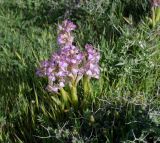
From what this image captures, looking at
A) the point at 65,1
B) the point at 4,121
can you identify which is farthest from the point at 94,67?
the point at 65,1

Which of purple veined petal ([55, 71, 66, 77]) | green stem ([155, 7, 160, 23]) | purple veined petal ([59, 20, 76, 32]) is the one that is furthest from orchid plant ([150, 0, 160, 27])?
purple veined petal ([55, 71, 66, 77])

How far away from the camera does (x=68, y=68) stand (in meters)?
2.02

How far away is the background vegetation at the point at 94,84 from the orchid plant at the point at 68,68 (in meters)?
0.08

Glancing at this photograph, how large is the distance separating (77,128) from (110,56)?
0.59 m

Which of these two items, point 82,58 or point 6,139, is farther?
point 6,139

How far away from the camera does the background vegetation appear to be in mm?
2012

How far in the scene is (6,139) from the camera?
2145mm

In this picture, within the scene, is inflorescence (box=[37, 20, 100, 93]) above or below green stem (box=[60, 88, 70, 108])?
above

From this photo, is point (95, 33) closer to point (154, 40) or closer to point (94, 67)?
point (154, 40)

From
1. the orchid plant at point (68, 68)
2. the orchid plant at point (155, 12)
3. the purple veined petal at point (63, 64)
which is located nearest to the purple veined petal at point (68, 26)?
the orchid plant at point (68, 68)

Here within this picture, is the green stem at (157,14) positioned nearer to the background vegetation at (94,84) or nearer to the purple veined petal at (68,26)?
the background vegetation at (94,84)

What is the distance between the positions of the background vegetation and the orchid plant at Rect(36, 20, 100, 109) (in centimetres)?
8

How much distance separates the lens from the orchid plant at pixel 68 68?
1.98m

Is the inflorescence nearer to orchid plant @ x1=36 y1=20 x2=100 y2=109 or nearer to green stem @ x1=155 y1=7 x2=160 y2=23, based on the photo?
orchid plant @ x1=36 y1=20 x2=100 y2=109
